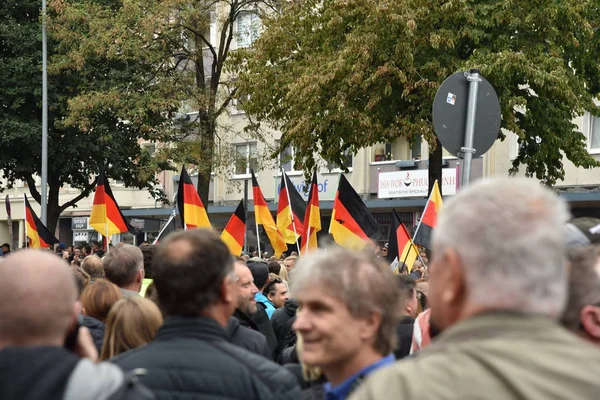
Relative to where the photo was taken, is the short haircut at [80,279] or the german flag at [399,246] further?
the german flag at [399,246]

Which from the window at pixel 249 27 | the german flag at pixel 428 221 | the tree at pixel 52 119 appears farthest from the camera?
the tree at pixel 52 119

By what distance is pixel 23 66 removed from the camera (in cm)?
2814

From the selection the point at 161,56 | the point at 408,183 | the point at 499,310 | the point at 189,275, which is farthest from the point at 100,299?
the point at 408,183

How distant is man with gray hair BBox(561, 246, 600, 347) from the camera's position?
303 centimetres

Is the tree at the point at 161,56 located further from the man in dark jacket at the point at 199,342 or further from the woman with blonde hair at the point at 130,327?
the man in dark jacket at the point at 199,342

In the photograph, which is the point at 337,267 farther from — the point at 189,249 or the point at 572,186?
the point at 572,186

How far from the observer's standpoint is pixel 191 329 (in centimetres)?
344

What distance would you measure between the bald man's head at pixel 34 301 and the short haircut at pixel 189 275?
760mm

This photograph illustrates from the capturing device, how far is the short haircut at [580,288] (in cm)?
303

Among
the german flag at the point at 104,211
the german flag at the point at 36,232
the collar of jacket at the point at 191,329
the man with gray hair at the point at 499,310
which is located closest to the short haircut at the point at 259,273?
the german flag at the point at 104,211

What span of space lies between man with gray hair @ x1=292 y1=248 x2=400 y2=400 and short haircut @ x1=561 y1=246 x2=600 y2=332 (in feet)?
1.86

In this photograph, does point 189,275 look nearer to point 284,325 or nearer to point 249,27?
point 284,325

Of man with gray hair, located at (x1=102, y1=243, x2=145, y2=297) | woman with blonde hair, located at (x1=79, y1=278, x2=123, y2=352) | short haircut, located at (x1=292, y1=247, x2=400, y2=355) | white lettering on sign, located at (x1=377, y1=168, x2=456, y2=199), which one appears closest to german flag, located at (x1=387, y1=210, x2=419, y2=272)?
man with gray hair, located at (x1=102, y1=243, x2=145, y2=297)

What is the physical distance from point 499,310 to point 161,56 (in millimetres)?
24627
